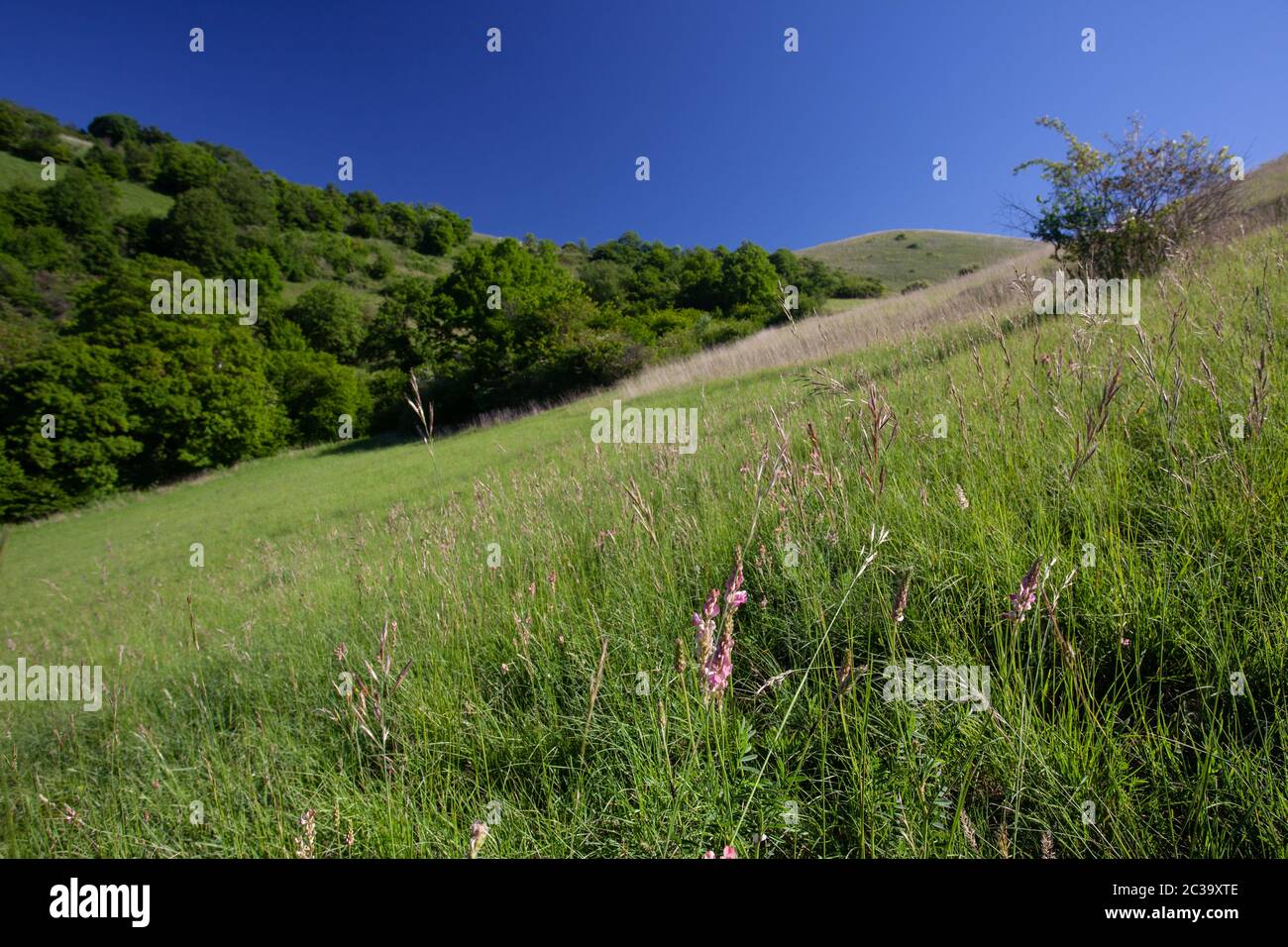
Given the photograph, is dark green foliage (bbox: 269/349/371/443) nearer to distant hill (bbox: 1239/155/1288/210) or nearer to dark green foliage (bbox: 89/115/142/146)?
distant hill (bbox: 1239/155/1288/210)

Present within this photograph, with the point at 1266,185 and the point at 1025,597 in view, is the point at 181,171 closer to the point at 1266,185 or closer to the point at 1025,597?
the point at 1025,597

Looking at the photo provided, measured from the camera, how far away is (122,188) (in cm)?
5509

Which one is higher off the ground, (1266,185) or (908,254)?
(908,254)

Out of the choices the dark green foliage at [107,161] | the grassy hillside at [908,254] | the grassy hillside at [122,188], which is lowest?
the grassy hillside at [908,254]

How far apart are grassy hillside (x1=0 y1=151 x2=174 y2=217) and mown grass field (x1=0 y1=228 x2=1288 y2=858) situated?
74.6 metres

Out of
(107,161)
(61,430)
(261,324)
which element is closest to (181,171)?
(107,161)

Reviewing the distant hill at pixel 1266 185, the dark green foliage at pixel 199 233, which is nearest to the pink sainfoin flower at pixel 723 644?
the distant hill at pixel 1266 185

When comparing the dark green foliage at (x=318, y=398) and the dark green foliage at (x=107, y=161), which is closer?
the dark green foliage at (x=318, y=398)

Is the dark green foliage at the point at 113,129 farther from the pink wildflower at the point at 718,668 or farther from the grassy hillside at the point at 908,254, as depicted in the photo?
the pink wildflower at the point at 718,668

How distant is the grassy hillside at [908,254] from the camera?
1779 inches

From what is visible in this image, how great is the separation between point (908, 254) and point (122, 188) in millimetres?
89779

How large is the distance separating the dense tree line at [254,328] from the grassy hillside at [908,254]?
9.85 meters

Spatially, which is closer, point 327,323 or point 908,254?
point 327,323
